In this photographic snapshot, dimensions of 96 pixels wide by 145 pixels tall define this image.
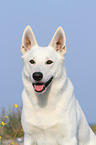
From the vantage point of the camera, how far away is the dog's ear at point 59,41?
5773 millimetres

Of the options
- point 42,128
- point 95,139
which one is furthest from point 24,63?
point 95,139

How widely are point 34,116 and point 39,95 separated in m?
0.47

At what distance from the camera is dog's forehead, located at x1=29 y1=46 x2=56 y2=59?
18.3ft

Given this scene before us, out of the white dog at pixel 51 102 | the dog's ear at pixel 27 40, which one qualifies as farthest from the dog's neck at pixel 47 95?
the dog's ear at pixel 27 40

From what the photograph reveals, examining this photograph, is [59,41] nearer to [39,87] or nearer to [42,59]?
[42,59]

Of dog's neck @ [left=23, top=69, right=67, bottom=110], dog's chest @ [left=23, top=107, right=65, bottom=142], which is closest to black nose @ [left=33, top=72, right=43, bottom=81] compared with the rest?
dog's neck @ [left=23, top=69, right=67, bottom=110]

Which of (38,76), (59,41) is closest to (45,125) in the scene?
(38,76)

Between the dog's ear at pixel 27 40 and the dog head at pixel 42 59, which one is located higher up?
the dog's ear at pixel 27 40

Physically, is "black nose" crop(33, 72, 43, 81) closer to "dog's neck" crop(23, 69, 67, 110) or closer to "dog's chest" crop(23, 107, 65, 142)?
"dog's neck" crop(23, 69, 67, 110)

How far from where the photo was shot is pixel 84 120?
21.9ft

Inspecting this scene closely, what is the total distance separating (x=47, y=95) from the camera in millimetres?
6000

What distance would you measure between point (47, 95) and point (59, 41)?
1.18 metres

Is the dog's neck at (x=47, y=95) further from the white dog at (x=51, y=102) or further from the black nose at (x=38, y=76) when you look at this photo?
the black nose at (x=38, y=76)

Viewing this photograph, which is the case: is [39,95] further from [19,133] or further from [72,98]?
[19,133]
